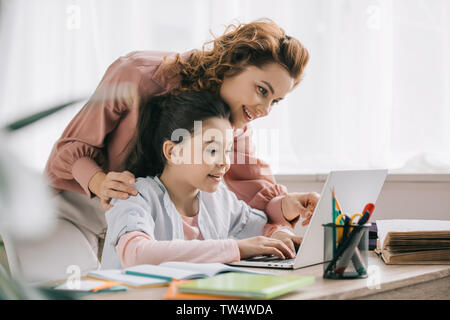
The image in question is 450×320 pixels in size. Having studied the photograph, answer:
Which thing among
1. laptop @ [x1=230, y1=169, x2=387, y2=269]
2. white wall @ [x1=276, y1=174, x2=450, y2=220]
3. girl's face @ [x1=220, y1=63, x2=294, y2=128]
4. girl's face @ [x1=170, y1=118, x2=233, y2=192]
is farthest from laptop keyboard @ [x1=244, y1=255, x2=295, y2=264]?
white wall @ [x1=276, y1=174, x2=450, y2=220]

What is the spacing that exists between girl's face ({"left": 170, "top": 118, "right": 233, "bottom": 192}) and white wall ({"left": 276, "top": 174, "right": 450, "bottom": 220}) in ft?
2.76

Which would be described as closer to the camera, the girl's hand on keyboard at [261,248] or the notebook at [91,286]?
the notebook at [91,286]

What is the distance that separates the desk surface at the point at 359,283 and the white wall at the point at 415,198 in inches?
34.5

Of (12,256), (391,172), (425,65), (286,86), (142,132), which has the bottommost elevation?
(12,256)

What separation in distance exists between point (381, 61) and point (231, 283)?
4.76ft

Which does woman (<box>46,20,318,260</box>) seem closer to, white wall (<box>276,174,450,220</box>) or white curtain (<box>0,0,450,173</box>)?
white curtain (<box>0,0,450,173</box>)

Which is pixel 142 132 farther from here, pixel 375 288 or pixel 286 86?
pixel 375 288

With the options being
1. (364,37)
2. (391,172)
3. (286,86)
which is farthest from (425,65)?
(286,86)

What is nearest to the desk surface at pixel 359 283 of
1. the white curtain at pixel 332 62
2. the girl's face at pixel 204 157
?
the girl's face at pixel 204 157

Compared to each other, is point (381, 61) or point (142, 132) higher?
point (381, 61)

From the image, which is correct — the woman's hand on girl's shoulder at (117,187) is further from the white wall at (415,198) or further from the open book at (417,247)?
the white wall at (415,198)

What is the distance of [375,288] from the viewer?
69cm

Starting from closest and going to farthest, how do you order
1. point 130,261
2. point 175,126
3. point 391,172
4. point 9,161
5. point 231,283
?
point 9,161, point 231,283, point 130,261, point 175,126, point 391,172

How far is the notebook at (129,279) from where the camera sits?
661 mm
